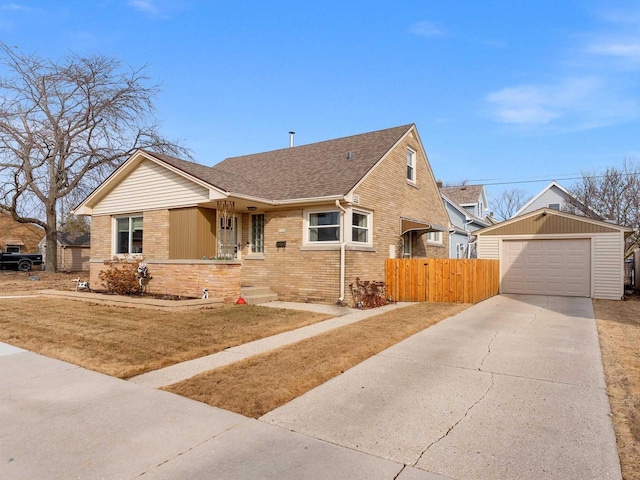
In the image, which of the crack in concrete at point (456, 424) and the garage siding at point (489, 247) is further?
the garage siding at point (489, 247)

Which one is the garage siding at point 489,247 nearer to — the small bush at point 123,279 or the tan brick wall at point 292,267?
the tan brick wall at point 292,267

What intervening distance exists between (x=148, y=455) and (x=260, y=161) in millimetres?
16059

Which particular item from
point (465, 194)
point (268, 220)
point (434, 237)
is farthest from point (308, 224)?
point (465, 194)

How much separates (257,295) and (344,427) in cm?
930

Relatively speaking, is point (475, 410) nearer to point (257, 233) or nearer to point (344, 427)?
point (344, 427)

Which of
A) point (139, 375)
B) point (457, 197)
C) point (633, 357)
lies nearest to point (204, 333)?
point (139, 375)

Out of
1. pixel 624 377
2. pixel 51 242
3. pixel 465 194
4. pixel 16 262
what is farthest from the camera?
pixel 465 194

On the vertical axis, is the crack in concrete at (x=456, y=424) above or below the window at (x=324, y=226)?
below

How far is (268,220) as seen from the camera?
14031 millimetres

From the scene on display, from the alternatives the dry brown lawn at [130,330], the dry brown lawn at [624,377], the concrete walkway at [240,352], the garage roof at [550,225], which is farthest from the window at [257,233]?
the dry brown lawn at [624,377]

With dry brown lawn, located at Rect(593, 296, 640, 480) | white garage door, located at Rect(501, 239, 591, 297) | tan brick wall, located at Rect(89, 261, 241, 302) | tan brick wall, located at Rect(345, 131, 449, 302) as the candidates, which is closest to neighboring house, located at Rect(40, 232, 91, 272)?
tan brick wall, located at Rect(89, 261, 241, 302)

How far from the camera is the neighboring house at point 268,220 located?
1247cm

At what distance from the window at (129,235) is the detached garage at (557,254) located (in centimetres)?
1402

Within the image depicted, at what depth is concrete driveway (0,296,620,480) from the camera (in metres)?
3.15
